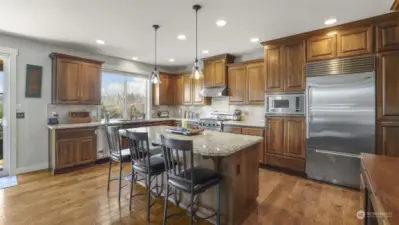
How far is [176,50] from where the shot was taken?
15.9 feet

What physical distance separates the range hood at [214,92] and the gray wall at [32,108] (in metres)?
3.39

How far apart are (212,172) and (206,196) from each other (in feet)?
1.37

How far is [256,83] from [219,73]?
105 cm

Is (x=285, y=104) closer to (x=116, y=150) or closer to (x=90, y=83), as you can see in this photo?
(x=116, y=150)

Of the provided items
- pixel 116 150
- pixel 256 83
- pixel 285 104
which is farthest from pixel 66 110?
pixel 285 104

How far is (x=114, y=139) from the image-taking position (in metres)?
2.99

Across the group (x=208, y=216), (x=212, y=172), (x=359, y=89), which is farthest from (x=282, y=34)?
(x=208, y=216)

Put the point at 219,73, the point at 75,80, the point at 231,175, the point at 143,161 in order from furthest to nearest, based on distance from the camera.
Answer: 1. the point at 219,73
2. the point at 75,80
3. the point at 143,161
4. the point at 231,175

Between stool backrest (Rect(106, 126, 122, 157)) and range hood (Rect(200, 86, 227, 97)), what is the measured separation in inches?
115

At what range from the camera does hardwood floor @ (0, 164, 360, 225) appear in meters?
2.38

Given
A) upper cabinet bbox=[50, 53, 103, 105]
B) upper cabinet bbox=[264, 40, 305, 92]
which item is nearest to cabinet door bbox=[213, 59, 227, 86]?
upper cabinet bbox=[264, 40, 305, 92]

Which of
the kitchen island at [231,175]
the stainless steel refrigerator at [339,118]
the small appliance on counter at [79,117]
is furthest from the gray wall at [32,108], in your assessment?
the stainless steel refrigerator at [339,118]

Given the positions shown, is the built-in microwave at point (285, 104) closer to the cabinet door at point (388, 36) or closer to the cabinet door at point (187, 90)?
the cabinet door at point (388, 36)

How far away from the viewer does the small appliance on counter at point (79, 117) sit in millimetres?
4488
